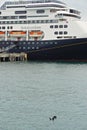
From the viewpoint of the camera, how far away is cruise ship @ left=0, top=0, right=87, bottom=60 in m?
68.6

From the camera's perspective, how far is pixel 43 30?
71.1 meters

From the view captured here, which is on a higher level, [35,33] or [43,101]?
[35,33]

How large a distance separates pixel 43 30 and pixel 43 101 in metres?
38.0

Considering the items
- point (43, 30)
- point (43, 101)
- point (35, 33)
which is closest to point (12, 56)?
point (35, 33)

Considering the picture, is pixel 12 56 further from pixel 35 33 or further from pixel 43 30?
pixel 43 30

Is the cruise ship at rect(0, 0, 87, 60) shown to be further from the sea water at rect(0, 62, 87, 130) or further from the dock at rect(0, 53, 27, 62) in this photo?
the sea water at rect(0, 62, 87, 130)

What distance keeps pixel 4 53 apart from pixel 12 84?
29182 mm

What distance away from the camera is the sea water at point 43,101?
91.5 ft

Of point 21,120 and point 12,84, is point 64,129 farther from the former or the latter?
point 12,84

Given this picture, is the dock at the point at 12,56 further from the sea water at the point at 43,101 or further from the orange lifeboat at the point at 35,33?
the sea water at the point at 43,101

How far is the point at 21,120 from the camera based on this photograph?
93.3ft

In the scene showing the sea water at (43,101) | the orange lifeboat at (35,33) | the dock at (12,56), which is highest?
the orange lifeboat at (35,33)

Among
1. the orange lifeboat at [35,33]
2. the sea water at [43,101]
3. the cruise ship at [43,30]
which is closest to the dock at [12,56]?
the cruise ship at [43,30]

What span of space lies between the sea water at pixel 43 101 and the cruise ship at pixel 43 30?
1702 centimetres
